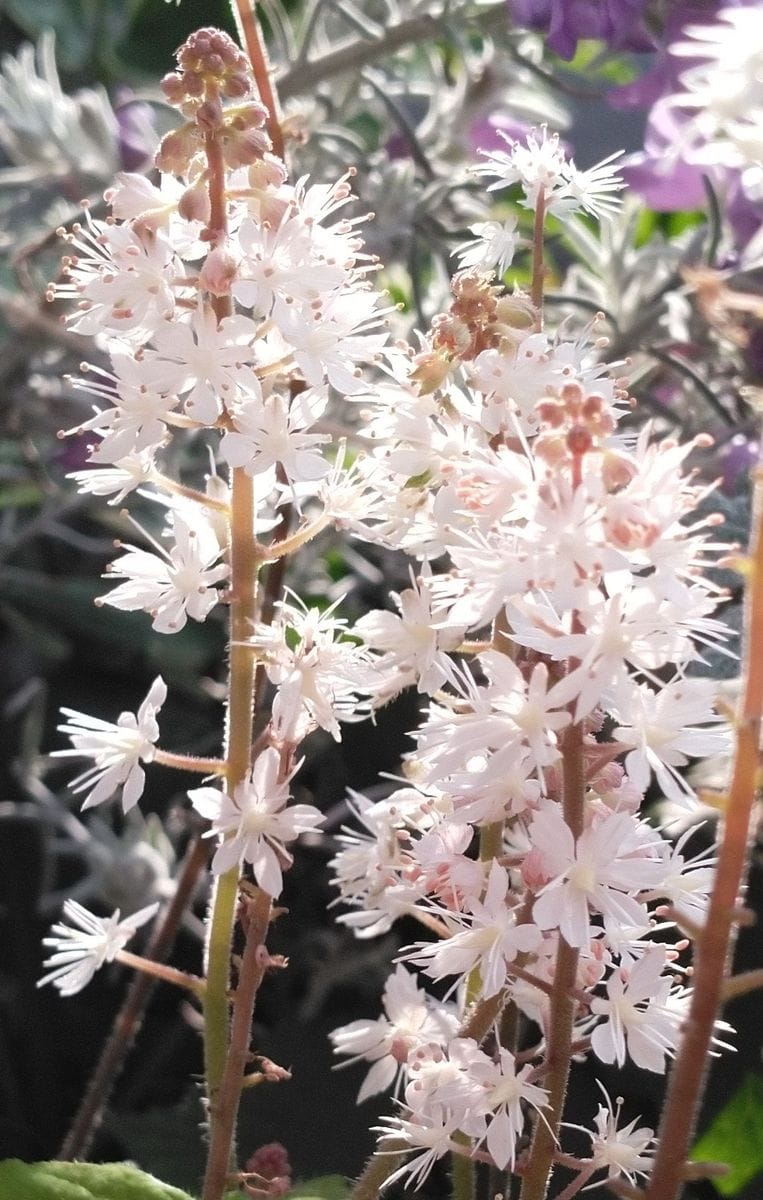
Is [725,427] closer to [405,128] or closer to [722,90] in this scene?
[405,128]

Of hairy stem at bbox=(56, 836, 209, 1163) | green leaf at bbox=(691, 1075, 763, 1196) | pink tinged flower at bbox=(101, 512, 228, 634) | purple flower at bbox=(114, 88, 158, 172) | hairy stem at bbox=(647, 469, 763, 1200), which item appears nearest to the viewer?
hairy stem at bbox=(647, 469, 763, 1200)

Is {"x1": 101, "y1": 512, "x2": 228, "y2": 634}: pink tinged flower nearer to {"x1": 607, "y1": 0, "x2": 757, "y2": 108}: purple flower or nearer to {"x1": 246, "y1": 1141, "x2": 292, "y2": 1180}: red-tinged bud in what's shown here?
{"x1": 246, "y1": 1141, "x2": 292, "y2": 1180}: red-tinged bud

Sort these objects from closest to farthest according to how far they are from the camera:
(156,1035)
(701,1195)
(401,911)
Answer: (401,911) → (701,1195) → (156,1035)

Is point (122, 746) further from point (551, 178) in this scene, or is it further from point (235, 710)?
point (551, 178)

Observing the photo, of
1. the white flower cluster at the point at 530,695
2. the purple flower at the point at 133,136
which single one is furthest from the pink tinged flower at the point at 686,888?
the purple flower at the point at 133,136

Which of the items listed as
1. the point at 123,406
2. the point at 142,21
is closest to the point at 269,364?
the point at 123,406

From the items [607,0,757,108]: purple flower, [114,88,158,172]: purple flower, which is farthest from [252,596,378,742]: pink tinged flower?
[114,88,158,172]: purple flower

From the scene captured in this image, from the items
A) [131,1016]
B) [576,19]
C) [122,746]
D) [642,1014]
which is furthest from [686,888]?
[576,19]
